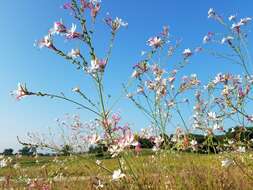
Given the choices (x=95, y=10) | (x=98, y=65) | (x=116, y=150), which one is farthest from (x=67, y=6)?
(x=116, y=150)

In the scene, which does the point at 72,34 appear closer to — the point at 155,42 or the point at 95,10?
the point at 95,10

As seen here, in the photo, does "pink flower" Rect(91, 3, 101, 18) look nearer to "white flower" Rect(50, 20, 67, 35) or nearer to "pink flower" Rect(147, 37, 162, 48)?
"white flower" Rect(50, 20, 67, 35)

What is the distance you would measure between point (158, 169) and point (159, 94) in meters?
0.78

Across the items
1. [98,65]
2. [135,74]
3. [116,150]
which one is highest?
[135,74]

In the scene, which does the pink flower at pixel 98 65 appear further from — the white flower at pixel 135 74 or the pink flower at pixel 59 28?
the white flower at pixel 135 74

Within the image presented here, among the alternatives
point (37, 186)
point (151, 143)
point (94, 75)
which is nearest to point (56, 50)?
point (94, 75)

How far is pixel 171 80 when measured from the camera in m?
5.48

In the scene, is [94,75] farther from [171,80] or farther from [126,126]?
[171,80]

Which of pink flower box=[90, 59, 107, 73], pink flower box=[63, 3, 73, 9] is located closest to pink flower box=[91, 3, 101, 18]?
pink flower box=[63, 3, 73, 9]

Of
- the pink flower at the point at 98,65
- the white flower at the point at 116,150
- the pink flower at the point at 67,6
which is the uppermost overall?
the pink flower at the point at 67,6

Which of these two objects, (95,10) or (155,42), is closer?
(95,10)

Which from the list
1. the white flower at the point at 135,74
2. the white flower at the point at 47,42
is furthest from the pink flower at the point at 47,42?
the white flower at the point at 135,74

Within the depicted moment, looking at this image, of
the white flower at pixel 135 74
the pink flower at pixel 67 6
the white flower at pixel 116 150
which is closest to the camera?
the white flower at pixel 116 150

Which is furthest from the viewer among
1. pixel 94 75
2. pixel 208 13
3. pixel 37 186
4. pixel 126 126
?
pixel 208 13
